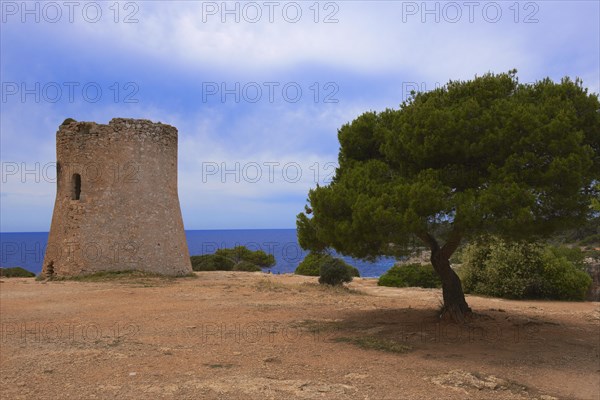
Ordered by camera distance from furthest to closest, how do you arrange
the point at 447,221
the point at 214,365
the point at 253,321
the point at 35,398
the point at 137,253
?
the point at 137,253
the point at 253,321
the point at 447,221
the point at 214,365
the point at 35,398

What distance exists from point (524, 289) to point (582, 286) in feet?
5.90

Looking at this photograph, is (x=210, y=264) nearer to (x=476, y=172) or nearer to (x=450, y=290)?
(x=450, y=290)

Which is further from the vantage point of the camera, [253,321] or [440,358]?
[253,321]

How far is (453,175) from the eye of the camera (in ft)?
27.2

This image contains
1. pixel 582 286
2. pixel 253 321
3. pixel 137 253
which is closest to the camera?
pixel 253 321

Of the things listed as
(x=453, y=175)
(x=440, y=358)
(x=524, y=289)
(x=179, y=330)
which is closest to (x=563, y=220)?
(x=453, y=175)

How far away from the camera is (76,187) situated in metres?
19.6

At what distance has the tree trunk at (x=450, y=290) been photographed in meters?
9.78

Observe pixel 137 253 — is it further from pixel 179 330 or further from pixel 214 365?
pixel 214 365

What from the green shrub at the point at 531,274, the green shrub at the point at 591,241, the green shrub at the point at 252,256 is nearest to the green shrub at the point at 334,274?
the green shrub at the point at 531,274

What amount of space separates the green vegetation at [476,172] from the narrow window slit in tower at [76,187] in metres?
13.7

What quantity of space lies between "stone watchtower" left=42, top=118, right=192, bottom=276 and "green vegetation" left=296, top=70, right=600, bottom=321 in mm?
11926
